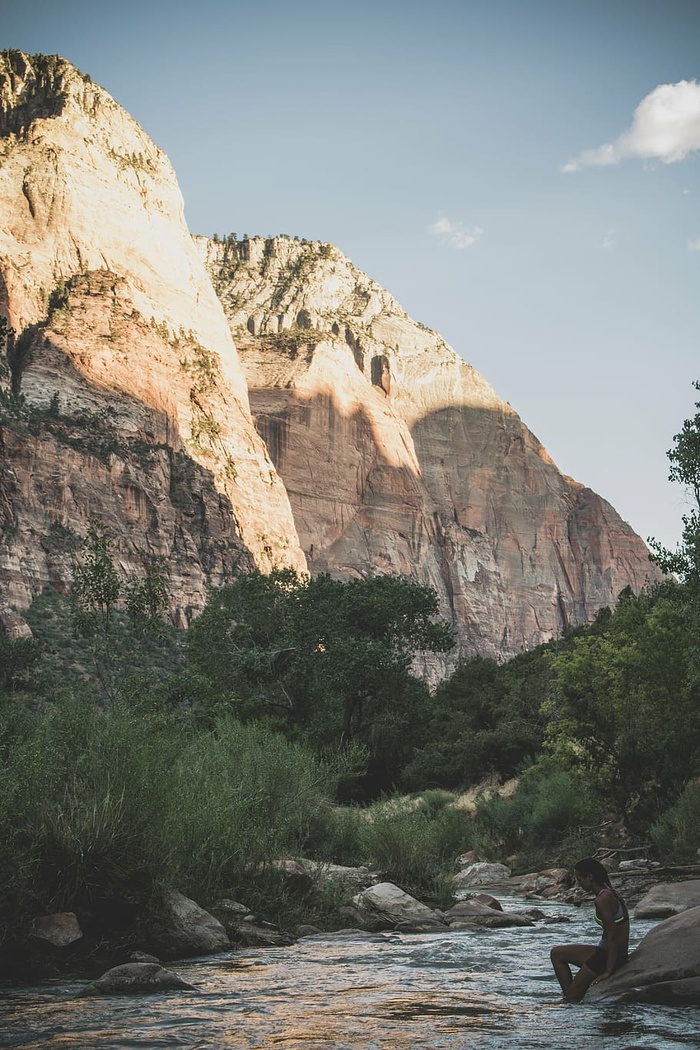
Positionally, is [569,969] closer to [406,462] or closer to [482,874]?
[482,874]

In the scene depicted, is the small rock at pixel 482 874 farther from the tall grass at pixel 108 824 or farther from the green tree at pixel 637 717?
the tall grass at pixel 108 824

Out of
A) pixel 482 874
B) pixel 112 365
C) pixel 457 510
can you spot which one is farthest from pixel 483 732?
pixel 457 510

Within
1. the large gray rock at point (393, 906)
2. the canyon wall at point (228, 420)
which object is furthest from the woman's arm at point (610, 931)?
the canyon wall at point (228, 420)

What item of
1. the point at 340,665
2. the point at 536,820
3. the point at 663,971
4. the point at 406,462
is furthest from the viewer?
the point at 406,462

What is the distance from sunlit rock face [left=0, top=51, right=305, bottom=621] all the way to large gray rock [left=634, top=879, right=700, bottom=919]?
5207 centimetres

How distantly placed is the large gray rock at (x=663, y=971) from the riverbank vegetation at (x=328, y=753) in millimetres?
4404

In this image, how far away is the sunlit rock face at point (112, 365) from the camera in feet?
225

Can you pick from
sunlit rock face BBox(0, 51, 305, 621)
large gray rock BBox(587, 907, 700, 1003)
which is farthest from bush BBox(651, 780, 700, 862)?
sunlit rock face BBox(0, 51, 305, 621)

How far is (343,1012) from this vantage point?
725 centimetres

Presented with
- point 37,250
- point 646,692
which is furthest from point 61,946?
point 37,250

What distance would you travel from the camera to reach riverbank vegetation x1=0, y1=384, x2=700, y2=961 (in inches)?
358

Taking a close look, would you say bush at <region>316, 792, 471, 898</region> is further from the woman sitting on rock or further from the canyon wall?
the canyon wall

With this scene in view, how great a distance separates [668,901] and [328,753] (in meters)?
12.3

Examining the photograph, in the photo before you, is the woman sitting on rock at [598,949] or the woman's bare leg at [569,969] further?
the woman's bare leg at [569,969]
